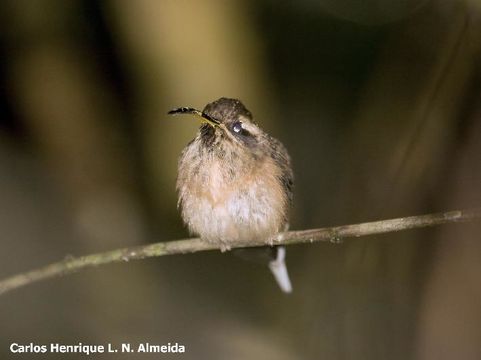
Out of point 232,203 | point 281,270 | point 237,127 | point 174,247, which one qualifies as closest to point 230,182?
point 232,203

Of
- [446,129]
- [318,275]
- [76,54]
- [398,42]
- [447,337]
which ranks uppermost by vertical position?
[76,54]

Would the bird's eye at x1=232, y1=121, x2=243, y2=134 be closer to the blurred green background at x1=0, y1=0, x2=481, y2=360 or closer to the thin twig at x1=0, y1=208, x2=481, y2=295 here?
the thin twig at x1=0, y1=208, x2=481, y2=295

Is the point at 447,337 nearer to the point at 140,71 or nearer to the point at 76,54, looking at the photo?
the point at 140,71

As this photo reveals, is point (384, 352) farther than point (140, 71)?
No

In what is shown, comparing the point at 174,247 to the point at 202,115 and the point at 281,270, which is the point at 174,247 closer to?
the point at 202,115

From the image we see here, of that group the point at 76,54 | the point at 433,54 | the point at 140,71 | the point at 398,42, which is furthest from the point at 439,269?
the point at 76,54

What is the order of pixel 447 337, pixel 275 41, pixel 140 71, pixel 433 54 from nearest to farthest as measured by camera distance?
pixel 447 337
pixel 433 54
pixel 140 71
pixel 275 41
